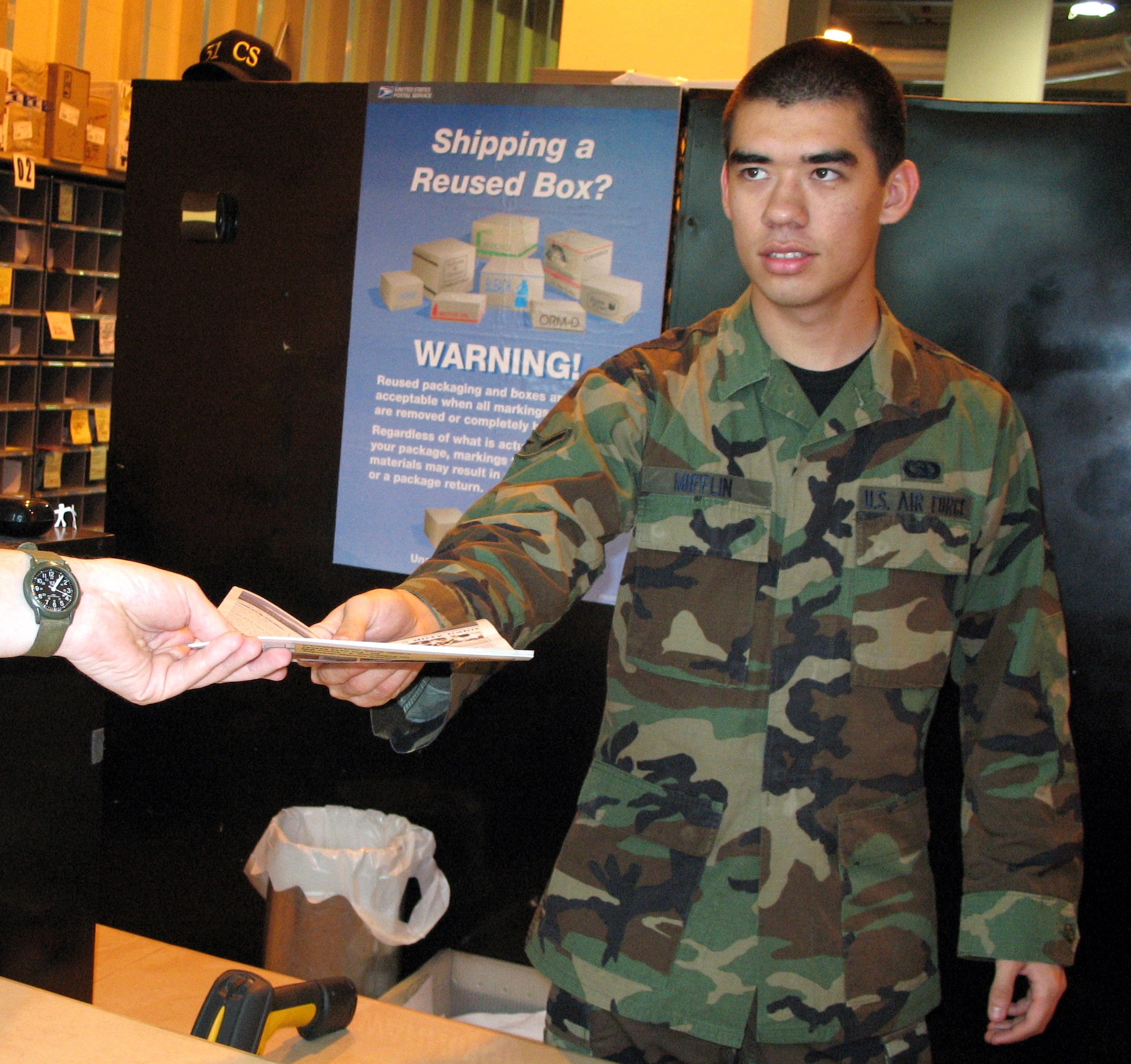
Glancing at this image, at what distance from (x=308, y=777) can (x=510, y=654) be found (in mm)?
2081

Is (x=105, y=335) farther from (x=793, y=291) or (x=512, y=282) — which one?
(x=793, y=291)

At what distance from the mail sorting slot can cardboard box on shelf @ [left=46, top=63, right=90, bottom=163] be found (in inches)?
82.1

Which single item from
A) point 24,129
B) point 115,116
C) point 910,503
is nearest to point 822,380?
point 910,503

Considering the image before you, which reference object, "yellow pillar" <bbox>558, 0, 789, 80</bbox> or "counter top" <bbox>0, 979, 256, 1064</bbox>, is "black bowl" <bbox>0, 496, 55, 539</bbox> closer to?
"counter top" <bbox>0, 979, 256, 1064</bbox>

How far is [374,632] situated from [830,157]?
2.68 feet

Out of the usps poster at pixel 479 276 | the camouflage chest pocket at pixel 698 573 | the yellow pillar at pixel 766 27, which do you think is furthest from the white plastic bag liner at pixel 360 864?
the yellow pillar at pixel 766 27

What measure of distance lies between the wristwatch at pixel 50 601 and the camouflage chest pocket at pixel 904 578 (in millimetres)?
849

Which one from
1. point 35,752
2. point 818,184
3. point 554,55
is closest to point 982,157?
point 818,184

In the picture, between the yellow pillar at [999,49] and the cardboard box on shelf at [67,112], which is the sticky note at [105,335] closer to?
the cardboard box on shelf at [67,112]

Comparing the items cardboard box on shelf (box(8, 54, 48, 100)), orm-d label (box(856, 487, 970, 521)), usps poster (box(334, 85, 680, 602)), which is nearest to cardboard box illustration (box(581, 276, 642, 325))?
usps poster (box(334, 85, 680, 602))

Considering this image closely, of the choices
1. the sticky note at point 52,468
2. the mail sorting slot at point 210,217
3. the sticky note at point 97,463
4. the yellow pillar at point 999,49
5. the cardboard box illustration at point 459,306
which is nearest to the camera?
the cardboard box illustration at point 459,306

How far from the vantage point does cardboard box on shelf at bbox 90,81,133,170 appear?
4691 mm

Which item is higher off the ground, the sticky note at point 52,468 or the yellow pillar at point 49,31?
the yellow pillar at point 49,31

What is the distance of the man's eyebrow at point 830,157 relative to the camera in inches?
54.0
